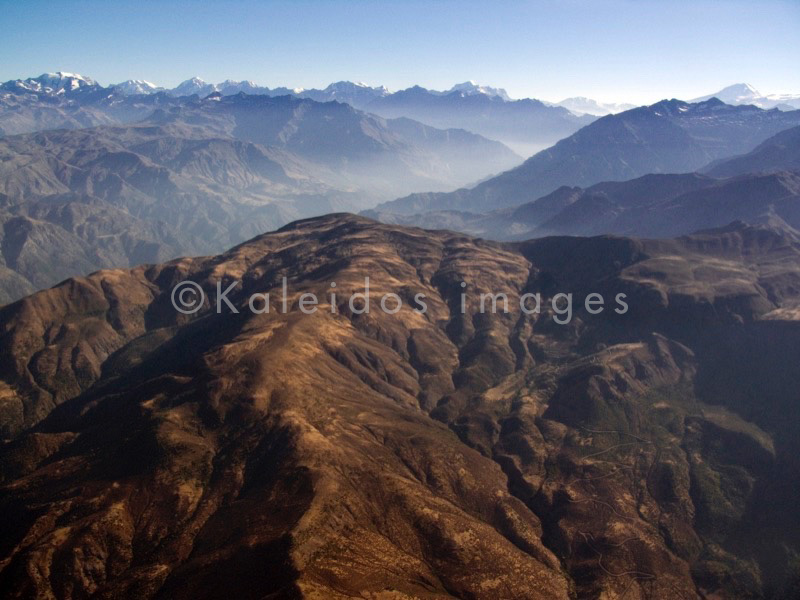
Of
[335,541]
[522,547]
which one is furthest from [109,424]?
[522,547]

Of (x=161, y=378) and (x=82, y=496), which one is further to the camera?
(x=161, y=378)

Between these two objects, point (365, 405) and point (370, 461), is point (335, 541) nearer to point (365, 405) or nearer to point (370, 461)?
point (370, 461)

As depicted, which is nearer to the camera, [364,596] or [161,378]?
[364,596]

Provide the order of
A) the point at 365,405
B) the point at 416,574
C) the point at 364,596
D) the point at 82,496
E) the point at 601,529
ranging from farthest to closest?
1. the point at 365,405
2. the point at 601,529
3. the point at 82,496
4. the point at 416,574
5. the point at 364,596

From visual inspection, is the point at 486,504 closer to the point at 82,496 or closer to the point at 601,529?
the point at 601,529

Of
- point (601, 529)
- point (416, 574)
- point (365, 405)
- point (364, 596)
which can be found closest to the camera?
point (364, 596)

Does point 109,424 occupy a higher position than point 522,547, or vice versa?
point 109,424

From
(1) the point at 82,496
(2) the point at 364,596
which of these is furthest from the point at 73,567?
(2) the point at 364,596

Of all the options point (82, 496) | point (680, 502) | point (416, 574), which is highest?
point (82, 496)

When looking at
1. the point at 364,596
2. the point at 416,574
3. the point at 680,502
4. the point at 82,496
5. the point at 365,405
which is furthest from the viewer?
the point at 365,405
